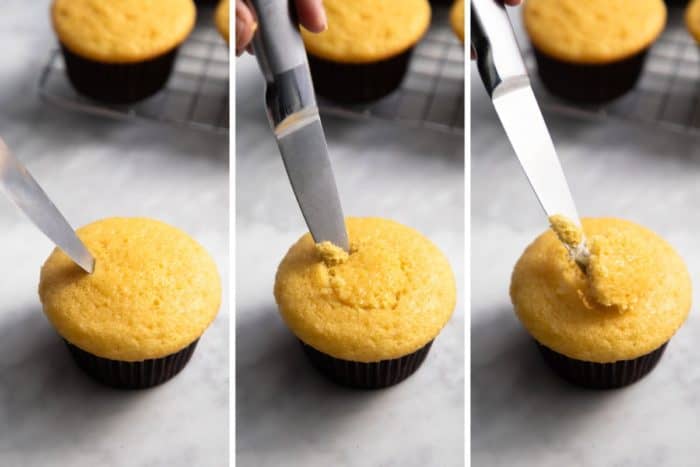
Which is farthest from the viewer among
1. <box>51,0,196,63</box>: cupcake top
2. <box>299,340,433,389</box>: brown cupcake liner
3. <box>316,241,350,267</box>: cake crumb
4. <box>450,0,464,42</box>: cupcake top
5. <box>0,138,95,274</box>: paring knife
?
<box>51,0,196,63</box>: cupcake top

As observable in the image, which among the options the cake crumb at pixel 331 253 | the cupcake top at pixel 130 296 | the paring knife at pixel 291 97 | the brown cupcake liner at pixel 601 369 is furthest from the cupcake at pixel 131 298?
the brown cupcake liner at pixel 601 369

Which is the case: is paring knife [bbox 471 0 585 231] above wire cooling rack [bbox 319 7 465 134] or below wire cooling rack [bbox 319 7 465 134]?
above

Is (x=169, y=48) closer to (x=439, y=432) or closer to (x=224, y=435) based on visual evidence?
(x=224, y=435)

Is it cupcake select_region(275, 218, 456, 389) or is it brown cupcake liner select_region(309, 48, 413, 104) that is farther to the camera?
brown cupcake liner select_region(309, 48, 413, 104)

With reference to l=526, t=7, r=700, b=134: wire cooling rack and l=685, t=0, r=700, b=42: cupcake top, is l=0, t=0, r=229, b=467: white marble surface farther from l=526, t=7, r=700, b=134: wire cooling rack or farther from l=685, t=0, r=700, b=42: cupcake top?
l=685, t=0, r=700, b=42: cupcake top

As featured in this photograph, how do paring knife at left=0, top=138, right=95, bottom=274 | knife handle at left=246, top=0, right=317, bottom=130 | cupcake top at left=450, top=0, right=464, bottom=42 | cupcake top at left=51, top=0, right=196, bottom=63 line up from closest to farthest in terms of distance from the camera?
1. knife handle at left=246, top=0, right=317, bottom=130
2. paring knife at left=0, top=138, right=95, bottom=274
3. cupcake top at left=450, top=0, right=464, bottom=42
4. cupcake top at left=51, top=0, right=196, bottom=63

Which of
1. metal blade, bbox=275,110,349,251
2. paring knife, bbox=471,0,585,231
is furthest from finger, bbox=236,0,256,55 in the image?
paring knife, bbox=471,0,585,231
